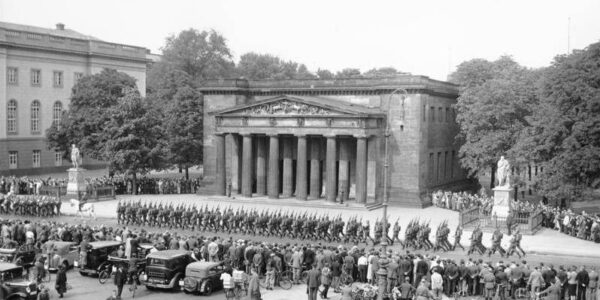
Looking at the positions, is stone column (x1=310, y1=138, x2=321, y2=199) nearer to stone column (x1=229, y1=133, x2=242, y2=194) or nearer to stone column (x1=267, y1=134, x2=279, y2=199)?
stone column (x1=267, y1=134, x2=279, y2=199)

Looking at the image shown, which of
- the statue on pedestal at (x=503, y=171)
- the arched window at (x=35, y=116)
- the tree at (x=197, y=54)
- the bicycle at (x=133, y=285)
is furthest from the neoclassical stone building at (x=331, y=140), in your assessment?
the tree at (x=197, y=54)

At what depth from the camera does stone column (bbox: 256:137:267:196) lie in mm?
56531

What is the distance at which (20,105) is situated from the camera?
73.1 metres

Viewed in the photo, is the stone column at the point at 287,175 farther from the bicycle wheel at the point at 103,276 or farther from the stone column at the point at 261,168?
the bicycle wheel at the point at 103,276

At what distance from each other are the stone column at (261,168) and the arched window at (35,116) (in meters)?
32.3

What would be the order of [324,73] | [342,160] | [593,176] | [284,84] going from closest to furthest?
[593,176] < [342,160] < [284,84] < [324,73]

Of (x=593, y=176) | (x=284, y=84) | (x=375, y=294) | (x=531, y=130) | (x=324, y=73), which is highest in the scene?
(x=324, y=73)

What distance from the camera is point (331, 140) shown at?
5172 cm

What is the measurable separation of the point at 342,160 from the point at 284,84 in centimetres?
988

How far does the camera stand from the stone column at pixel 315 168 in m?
53.4

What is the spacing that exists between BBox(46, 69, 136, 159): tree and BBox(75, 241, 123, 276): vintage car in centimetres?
3504

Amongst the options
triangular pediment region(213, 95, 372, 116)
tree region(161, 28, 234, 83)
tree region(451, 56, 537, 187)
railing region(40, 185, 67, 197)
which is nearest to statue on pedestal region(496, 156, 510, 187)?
triangular pediment region(213, 95, 372, 116)

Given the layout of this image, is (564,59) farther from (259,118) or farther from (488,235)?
(259,118)

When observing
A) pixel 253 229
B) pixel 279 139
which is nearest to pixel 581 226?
pixel 253 229
